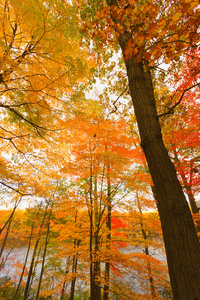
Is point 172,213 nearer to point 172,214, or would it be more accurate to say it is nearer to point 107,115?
point 172,214

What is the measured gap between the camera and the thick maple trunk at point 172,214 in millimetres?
1015

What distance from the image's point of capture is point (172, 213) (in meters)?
1.20

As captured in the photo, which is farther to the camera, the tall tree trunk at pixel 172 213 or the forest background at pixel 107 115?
the forest background at pixel 107 115

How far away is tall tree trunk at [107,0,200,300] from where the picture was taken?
1015 millimetres

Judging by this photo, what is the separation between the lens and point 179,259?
3.51ft

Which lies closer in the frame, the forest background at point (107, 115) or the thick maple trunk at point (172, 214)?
the thick maple trunk at point (172, 214)

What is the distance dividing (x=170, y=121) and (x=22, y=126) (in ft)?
21.0

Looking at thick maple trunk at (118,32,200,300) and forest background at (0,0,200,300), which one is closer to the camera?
thick maple trunk at (118,32,200,300)

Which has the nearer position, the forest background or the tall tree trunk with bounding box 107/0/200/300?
the tall tree trunk with bounding box 107/0/200/300

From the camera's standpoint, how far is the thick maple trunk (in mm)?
1015

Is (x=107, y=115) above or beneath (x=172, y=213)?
above

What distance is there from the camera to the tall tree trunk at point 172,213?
101 cm

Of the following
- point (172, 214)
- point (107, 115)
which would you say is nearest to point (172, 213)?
point (172, 214)

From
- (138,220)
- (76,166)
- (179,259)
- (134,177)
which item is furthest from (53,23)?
(138,220)
